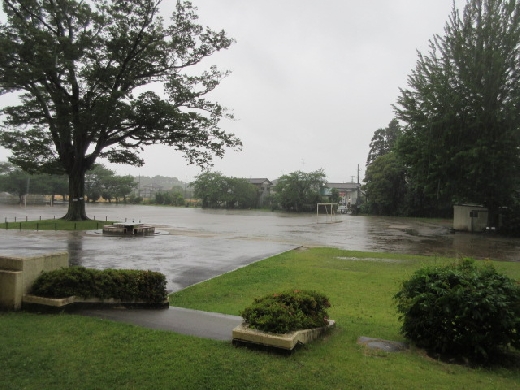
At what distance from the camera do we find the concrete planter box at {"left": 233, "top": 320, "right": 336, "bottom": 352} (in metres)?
3.79

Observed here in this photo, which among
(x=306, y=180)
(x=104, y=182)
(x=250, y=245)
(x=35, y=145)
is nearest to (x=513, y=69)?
(x=250, y=245)

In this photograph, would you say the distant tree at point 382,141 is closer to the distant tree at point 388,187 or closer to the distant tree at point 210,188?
the distant tree at point 388,187

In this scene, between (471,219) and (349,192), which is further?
(349,192)

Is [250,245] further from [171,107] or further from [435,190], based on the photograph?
[435,190]

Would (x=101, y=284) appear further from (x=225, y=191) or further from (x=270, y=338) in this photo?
(x=225, y=191)

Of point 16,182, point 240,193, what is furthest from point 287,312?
point 16,182

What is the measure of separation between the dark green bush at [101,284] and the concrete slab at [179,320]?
1.03 ft

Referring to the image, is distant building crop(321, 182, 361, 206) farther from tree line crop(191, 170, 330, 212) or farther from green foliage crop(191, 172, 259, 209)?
green foliage crop(191, 172, 259, 209)

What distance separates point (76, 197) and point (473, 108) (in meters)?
27.1

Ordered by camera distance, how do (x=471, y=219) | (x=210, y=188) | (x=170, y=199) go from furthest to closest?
(x=170, y=199) < (x=210, y=188) < (x=471, y=219)

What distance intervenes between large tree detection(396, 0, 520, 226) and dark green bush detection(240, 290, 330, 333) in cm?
2223

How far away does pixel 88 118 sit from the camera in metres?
21.5

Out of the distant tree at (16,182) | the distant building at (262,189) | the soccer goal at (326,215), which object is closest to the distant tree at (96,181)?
the distant tree at (16,182)

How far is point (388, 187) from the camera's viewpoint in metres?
50.1
